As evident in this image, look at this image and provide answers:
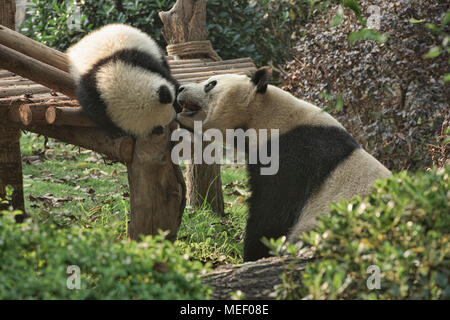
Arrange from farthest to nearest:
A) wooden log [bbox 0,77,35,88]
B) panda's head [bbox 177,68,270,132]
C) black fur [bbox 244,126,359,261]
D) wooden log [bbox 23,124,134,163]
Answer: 1. wooden log [bbox 0,77,35,88]
2. panda's head [bbox 177,68,270,132]
3. wooden log [bbox 23,124,134,163]
4. black fur [bbox 244,126,359,261]

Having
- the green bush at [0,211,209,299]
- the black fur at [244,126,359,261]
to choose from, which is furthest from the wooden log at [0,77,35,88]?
the green bush at [0,211,209,299]

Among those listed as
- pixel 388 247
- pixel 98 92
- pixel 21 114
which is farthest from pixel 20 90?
pixel 388 247

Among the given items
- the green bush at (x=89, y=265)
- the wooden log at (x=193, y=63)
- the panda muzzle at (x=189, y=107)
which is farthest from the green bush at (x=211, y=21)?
the green bush at (x=89, y=265)

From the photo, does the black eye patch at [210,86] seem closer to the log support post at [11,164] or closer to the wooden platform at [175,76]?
the wooden platform at [175,76]

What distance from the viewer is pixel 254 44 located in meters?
8.96

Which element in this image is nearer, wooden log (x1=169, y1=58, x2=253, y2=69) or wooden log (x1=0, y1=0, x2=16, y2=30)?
wooden log (x1=0, y1=0, x2=16, y2=30)

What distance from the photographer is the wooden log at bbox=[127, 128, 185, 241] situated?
12.3 ft

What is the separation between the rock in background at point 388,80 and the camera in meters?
5.47

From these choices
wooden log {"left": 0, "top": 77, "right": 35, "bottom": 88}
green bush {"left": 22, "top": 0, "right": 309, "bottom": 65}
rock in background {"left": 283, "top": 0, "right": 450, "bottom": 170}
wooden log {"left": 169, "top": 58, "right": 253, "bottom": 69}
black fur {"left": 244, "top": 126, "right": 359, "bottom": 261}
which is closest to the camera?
black fur {"left": 244, "top": 126, "right": 359, "bottom": 261}

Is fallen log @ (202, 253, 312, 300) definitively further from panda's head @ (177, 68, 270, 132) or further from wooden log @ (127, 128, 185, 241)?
panda's head @ (177, 68, 270, 132)

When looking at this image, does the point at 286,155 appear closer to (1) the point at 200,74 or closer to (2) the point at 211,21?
(1) the point at 200,74

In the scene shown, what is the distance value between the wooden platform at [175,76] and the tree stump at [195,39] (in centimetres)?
39

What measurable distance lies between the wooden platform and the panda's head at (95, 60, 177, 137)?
66cm

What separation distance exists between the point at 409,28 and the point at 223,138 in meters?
2.61
